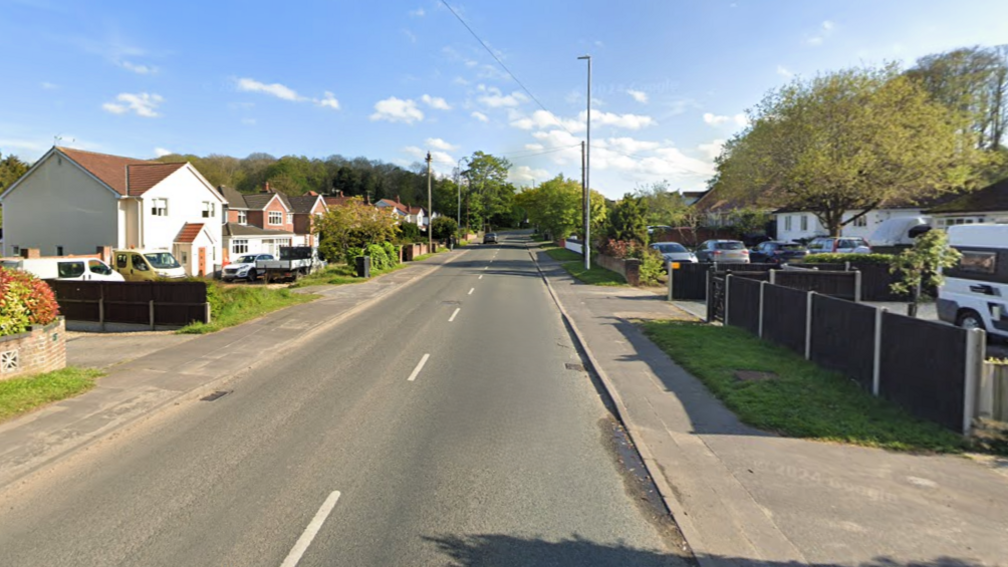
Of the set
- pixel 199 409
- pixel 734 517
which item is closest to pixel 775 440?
pixel 734 517

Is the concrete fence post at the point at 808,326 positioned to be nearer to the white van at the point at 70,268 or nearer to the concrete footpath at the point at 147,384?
the concrete footpath at the point at 147,384

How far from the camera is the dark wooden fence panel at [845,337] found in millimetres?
8297

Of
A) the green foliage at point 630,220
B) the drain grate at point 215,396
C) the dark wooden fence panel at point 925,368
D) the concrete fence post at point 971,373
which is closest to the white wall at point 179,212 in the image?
the green foliage at point 630,220

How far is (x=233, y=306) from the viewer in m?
16.3

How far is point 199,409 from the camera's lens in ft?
26.5

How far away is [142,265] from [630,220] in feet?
79.7

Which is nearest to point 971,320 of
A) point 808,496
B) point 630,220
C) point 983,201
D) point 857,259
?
point 808,496

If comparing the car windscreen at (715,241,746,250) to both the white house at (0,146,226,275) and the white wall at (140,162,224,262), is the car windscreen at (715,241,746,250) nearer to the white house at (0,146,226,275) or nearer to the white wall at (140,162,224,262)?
the white house at (0,146,226,275)

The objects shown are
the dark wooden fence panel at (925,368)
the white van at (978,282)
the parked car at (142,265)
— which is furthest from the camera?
the parked car at (142,265)

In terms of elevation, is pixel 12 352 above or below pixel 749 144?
below

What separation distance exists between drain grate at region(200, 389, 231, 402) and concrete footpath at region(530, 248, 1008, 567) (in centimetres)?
604

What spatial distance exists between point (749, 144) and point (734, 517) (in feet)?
100

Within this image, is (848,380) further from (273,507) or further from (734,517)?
(273,507)

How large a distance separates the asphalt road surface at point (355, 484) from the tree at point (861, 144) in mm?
23975
